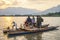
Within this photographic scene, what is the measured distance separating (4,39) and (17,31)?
4.13 ft

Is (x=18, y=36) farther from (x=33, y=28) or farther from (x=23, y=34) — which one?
(x=33, y=28)

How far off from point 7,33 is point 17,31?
518 mm

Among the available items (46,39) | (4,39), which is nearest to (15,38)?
(4,39)

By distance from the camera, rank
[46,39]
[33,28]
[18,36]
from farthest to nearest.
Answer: [33,28]
[18,36]
[46,39]

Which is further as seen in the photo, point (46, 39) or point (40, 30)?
point (40, 30)

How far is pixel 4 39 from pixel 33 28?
2155 mm

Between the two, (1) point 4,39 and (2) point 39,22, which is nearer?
(1) point 4,39

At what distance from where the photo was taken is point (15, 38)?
12906mm

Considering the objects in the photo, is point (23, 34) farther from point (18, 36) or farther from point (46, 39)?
point (46, 39)

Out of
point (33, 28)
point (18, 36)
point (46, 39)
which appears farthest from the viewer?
point (33, 28)

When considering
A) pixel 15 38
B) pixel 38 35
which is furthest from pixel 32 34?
pixel 15 38

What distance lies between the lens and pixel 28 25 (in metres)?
14.7

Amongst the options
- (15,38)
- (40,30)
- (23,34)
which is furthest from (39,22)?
(15,38)

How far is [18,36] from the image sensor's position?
1344cm
